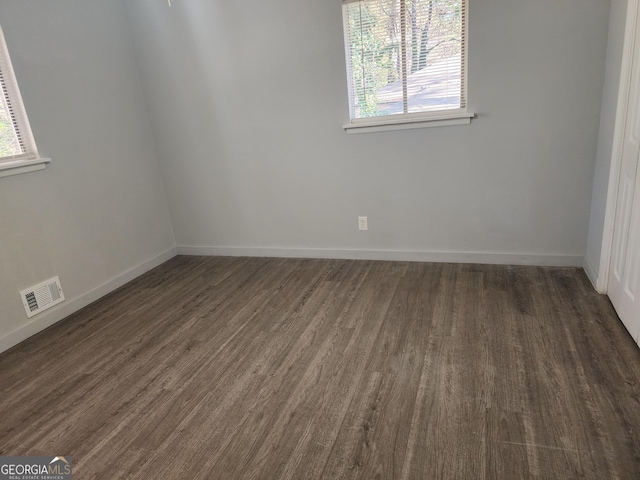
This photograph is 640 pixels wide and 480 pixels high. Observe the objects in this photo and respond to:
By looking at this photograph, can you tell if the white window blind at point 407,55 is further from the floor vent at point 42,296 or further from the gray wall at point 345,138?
the floor vent at point 42,296

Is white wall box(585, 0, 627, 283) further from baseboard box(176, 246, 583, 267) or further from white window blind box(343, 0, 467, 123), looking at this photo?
white window blind box(343, 0, 467, 123)

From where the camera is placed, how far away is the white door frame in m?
2.12

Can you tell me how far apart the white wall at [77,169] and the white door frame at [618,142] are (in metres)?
3.59

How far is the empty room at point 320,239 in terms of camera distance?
174 centimetres

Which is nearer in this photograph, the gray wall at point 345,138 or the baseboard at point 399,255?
the gray wall at point 345,138

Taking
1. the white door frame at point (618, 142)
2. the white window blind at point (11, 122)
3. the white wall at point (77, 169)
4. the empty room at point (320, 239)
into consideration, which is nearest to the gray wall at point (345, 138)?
the empty room at point (320, 239)

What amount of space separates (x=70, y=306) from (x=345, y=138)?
2478 millimetres

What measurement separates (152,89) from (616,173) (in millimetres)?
3623

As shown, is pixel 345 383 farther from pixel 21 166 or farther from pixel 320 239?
pixel 21 166

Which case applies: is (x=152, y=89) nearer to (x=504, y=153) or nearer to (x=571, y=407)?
(x=504, y=153)

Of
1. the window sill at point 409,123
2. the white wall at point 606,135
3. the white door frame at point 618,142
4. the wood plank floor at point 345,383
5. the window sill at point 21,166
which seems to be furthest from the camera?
the window sill at point 409,123

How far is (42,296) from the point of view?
2.87 m

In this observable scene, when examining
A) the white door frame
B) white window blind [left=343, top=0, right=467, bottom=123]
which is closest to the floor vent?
white window blind [left=343, top=0, right=467, bottom=123]

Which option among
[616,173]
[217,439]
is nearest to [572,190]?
[616,173]
